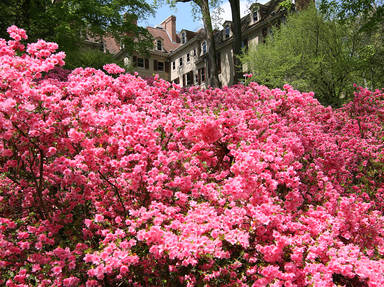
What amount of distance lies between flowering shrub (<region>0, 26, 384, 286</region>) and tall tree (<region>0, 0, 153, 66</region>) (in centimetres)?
1275

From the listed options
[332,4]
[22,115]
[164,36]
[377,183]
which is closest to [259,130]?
[377,183]

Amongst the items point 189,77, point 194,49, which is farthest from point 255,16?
point 189,77

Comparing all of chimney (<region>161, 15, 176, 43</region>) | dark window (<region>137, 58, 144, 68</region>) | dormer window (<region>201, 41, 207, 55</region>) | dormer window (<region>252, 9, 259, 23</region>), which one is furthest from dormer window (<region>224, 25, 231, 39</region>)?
chimney (<region>161, 15, 176, 43</region>)

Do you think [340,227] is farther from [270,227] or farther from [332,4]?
[332,4]

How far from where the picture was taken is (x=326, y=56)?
1917cm

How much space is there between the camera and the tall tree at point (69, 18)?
14.8 metres

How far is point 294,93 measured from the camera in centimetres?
613

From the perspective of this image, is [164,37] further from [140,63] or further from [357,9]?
[357,9]

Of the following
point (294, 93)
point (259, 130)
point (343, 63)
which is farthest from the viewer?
point (343, 63)

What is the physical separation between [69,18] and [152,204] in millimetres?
16497

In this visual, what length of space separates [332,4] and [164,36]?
102 feet

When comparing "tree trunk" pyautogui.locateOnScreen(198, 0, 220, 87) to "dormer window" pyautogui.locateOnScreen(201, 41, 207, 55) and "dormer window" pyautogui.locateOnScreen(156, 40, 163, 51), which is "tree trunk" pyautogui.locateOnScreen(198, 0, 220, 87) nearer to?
"dormer window" pyautogui.locateOnScreen(201, 41, 207, 55)

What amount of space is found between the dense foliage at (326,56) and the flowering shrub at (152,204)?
15669 millimetres

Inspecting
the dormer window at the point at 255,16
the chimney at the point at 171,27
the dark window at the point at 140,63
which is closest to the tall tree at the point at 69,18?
the dormer window at the point at 255,16
